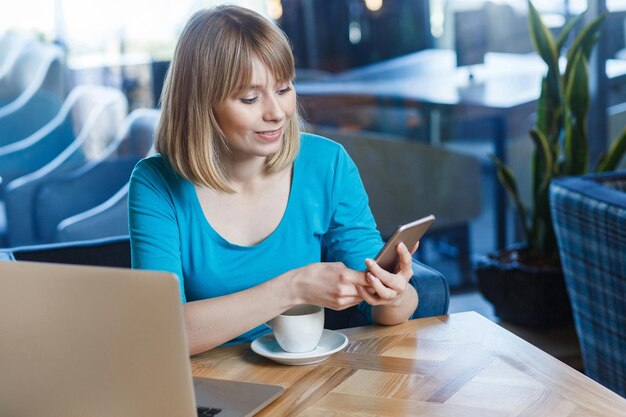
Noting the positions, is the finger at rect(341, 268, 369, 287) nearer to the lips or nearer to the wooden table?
the wooden table

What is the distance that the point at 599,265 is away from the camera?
2559mm

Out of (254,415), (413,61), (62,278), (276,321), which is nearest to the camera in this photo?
(62,278)

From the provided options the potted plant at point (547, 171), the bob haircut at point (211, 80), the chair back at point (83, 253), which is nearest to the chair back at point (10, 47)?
the chair back at point (83, 253)

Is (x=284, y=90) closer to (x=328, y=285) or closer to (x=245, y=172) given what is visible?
(x=245, y=172)

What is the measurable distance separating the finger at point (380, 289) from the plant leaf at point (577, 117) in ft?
7.03

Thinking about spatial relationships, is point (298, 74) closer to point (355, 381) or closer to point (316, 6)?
point (316, 6)

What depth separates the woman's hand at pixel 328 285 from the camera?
4.98ft

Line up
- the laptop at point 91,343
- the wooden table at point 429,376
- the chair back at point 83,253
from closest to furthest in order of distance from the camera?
the laptop at point 91,343 → the wooden table at point 429,376 → the chair back at point 83,253

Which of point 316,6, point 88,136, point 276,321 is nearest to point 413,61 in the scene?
point 316,6

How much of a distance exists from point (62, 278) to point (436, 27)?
10.00 ft

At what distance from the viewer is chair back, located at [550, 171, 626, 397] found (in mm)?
2459

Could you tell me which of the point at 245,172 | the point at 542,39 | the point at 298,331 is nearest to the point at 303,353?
the point at 298,331

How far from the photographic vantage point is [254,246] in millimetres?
1812

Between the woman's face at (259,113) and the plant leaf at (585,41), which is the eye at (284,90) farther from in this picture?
the plant leaf at (585,41)
